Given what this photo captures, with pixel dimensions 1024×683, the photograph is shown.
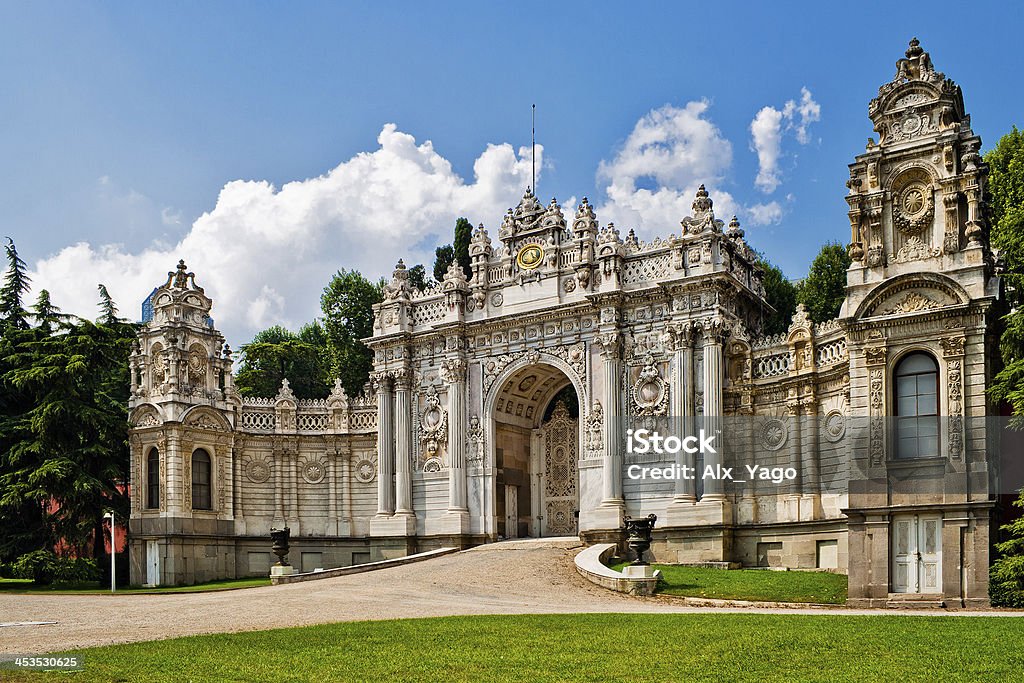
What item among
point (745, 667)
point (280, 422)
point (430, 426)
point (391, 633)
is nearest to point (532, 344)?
point (430, 426)

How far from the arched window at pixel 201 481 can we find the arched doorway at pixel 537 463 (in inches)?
418

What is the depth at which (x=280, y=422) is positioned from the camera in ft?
139

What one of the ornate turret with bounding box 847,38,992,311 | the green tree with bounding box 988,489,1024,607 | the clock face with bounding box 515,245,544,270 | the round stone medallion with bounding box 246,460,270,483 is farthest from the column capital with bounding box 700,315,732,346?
the round stone medallion with bounding box 246,460,270,483

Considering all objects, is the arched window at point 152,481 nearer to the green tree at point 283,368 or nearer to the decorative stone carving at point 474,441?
the decorative stone carving at point 474,441

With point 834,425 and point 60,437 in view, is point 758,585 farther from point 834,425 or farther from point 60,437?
point 60,437

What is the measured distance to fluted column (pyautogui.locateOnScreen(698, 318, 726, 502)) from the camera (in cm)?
3288

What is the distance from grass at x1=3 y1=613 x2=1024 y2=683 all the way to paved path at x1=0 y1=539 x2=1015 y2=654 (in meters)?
2.16

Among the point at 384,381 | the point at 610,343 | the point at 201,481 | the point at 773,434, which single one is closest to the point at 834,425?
the point at 773,434

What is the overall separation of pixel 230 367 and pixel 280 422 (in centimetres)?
278

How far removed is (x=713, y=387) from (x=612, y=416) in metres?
3.48

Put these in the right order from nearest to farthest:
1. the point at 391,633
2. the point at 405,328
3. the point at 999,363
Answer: the point at 391,633, the point at 999,363, the point at 405,328

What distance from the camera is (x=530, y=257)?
124ft

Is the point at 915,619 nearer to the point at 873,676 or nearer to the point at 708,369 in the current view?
the point at 873,676

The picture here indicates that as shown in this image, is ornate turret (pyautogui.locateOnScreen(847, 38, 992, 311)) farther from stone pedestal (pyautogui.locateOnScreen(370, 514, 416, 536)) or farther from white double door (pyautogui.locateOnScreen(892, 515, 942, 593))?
stone pedestal (pyautogui.locateOnScreen(370, 514, 416, 536))
